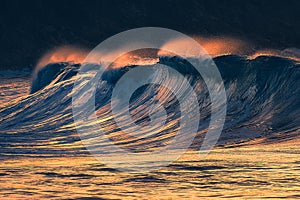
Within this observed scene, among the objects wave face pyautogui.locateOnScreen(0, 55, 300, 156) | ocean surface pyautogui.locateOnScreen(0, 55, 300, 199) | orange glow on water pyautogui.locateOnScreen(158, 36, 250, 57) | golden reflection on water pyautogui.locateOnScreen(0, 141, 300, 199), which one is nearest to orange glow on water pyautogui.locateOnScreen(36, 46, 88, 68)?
ocean surface pyautogui.locateOnScreen(0, 55, 300, 199)

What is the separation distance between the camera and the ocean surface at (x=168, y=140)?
31328 mm

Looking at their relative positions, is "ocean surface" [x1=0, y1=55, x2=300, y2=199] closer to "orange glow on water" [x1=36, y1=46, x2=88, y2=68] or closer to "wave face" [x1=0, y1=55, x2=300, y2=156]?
"wave face" [x1=0, y1=55, x2=300, y2=156]

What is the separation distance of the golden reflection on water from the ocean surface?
0.11 ft

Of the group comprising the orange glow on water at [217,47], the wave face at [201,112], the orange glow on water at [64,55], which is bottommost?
the wave face at [201,112]

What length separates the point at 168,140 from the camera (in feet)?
143

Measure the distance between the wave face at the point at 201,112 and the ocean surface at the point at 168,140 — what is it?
51mm

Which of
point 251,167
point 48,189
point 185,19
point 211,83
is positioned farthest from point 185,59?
point 185,19

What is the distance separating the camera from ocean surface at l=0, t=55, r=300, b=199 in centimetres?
3133

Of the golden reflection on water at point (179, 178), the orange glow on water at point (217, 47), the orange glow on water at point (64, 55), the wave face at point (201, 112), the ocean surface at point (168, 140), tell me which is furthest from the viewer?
the orange glow on water at point (64, 55)

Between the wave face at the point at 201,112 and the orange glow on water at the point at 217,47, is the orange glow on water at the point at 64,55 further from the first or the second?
the wave face at the point at 201,112

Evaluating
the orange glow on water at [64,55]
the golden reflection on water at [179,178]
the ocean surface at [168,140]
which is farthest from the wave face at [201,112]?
the orange glow on water at [64,55]

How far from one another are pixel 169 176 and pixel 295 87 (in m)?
14.4

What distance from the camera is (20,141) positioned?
50344 millimetres

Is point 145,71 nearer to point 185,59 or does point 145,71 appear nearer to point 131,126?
point 185,59
